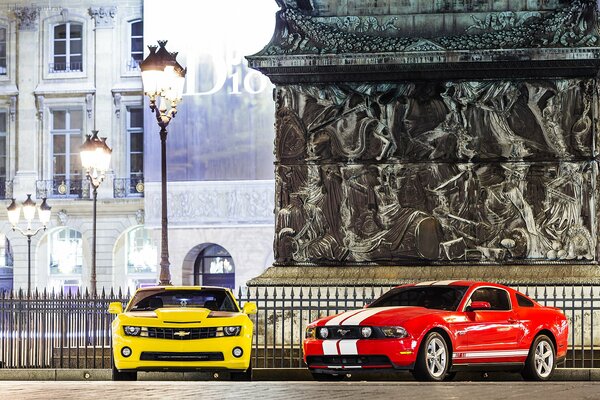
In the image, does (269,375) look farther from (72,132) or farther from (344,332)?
(72,132)

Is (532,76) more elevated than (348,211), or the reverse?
(532,76)

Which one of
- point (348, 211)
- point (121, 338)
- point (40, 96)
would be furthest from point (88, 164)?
point (40, 96)

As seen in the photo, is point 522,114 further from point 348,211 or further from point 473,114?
point 348,211

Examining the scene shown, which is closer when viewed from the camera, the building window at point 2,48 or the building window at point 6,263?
the building window at point 6,263

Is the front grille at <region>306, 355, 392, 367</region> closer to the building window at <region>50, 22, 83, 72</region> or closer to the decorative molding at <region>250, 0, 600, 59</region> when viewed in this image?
the decorative molding at <region>250, 0, 600, 59</region>

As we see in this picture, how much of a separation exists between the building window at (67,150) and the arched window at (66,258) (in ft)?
5.13

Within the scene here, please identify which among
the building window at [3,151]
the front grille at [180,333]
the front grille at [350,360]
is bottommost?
the front grille at [350,360]

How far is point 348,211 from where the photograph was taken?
78.0 ft

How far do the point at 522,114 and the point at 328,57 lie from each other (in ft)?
9.29

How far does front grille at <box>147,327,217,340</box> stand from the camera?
18938 millimetres

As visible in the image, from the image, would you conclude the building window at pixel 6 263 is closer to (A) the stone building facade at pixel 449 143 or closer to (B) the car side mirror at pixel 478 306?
(A) the stone building facade at pixel 449 143

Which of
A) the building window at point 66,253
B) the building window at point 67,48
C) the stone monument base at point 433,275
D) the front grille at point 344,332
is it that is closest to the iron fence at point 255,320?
the stone monument base at point 433,275

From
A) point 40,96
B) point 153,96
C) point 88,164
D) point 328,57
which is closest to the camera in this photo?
point 328,57

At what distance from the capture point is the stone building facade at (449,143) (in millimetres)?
23359
